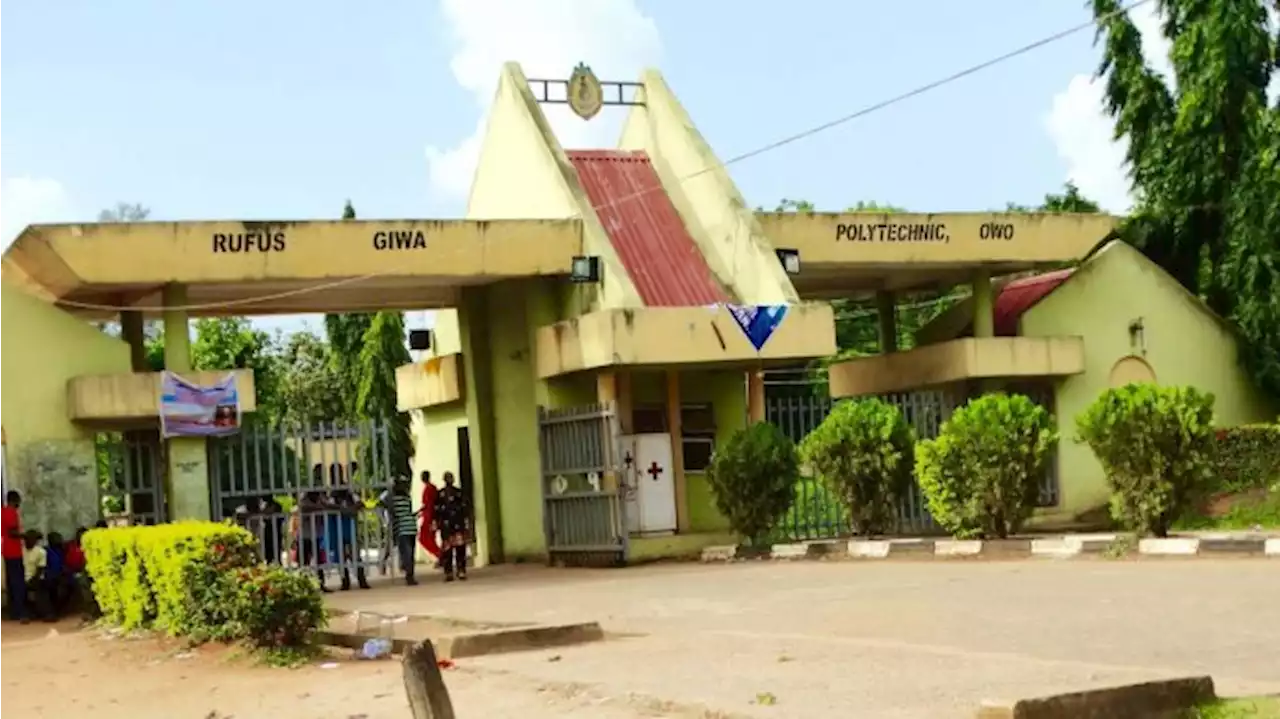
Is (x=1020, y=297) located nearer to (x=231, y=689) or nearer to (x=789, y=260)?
(x=789, y=260)

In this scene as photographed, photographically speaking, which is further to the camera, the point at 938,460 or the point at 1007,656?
the point at 938,460

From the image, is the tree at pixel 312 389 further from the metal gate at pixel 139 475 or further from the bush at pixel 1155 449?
the bush at pixel 1155 449

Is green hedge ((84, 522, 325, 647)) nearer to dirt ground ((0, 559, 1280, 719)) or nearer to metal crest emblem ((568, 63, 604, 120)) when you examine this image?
dirt ground ((0, 559, 1280, 719))

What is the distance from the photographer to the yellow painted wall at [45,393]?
20703 millimetres

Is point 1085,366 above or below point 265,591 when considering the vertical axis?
above

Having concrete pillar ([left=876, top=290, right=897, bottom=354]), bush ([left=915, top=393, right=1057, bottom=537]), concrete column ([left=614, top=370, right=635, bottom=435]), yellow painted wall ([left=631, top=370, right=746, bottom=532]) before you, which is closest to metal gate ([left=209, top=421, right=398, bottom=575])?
concrete column ([left=614, top=370, right=635, bottom=435])

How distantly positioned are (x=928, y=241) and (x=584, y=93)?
5.62 m

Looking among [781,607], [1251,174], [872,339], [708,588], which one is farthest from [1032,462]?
[872,339]

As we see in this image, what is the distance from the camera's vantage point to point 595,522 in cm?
2322

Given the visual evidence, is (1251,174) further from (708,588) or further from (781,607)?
(781,607)

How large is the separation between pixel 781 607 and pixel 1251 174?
1956 centimetres

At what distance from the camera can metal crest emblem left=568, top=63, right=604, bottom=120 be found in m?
26.1

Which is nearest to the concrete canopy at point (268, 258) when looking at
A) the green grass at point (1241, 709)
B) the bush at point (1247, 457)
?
the bush at point (1247, 457)

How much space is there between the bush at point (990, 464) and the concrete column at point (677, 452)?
195 inches
